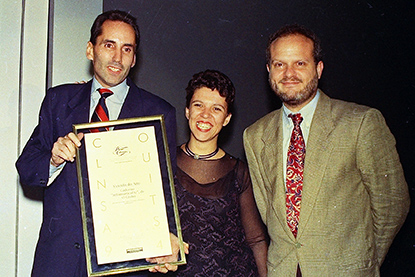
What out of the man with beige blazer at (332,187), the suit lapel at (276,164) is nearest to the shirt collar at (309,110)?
the man with beige blazer at (332,187)

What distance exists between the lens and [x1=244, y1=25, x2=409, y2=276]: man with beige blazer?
250 cm

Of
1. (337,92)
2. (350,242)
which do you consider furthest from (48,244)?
(337,92)

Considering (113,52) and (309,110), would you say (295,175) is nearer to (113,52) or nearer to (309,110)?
(309,110)

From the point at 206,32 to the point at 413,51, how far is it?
6.96 feet

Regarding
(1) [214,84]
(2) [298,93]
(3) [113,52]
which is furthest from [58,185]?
(2) [298,93]

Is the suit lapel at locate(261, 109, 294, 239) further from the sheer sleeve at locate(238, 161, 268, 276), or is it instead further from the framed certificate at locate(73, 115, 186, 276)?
the framed certificate at locate(73, 115, 186, 276)

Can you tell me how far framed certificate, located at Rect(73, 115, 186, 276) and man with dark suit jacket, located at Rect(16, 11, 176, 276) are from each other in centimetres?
11

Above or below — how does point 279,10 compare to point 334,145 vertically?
above

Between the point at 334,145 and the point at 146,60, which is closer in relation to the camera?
the point at 334,145

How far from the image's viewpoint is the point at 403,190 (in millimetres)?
2604

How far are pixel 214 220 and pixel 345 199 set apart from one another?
0.73 m

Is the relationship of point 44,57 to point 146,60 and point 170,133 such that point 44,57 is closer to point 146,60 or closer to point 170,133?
point 146,60

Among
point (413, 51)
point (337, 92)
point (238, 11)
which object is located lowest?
point (337, 92)

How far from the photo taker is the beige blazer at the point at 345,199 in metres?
2.49
